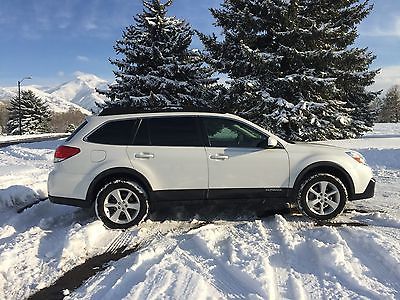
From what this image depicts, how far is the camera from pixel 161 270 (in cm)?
410

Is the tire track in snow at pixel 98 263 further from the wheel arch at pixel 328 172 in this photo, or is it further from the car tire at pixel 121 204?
the wheel arch at pixel 328 172

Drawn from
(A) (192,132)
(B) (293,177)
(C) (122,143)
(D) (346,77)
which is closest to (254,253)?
(B) (293,177)

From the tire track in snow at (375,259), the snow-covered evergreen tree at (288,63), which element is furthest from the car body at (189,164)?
the snow-covered evergreen tree at (288,63)

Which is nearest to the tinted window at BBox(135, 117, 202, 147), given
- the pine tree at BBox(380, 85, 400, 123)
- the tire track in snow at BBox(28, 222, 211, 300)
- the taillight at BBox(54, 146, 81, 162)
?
the taillight at BBox(54, 146, 81, 162)

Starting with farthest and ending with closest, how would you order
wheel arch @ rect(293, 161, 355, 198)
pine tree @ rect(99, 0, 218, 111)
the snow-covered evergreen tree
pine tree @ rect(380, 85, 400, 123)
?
1. pine tree @ rect(380, 85, 400, 123)
2. pine tree @ rect(99, 0, 218, 111)
3. the snow-covered evergreen tree
4. wheel arch @ rect(293, 161, 355, 198)

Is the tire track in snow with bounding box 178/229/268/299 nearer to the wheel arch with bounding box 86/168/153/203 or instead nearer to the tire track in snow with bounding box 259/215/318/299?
the tire track in snow with bounding box 259/215/318/299

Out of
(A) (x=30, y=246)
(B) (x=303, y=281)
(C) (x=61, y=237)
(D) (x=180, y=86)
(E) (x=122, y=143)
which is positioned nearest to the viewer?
(B) (x=303, y=281)

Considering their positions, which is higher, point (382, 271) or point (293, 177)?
point (293, 177)

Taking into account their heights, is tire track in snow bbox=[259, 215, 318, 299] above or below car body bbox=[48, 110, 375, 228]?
below

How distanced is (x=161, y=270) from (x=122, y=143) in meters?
2.27

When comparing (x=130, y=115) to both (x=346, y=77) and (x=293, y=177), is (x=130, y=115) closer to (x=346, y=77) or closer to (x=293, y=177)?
(x=293, y=177)

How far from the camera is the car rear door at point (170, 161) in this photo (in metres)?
5.72

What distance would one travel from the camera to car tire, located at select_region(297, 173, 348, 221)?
586cm

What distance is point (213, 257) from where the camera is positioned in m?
4.48
